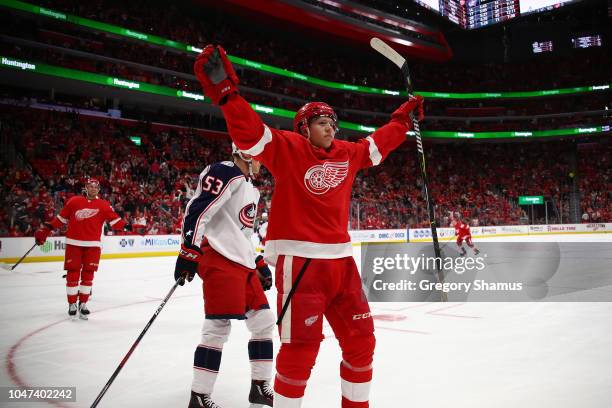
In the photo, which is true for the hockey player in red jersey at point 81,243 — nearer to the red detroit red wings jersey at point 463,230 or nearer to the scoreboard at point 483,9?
the red detroit red wings jersey at point 463,230

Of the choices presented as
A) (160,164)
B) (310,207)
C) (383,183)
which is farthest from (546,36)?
(310,207)

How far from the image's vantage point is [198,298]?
747 cm

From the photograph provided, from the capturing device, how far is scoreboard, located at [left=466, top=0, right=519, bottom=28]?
1265 inches

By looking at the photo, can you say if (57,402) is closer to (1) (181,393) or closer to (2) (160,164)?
(1) (181,393)

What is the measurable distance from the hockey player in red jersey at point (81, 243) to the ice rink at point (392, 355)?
344mm

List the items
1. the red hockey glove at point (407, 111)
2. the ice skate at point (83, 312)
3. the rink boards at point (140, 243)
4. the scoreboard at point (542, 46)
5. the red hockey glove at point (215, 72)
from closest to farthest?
the red hockey glove at point (215, 72) < the red hockey glove at point (407, 111) < the ice skate at point (83, 312) < the rink boards at point (140, 243) < the scoreboard at point (542, 46)

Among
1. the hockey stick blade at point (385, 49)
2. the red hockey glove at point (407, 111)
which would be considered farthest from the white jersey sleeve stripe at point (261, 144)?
the hockey stick blade at point (385, 49)

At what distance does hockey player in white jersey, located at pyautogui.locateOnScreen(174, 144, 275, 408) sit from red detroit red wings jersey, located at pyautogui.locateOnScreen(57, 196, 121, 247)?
365 centimetres

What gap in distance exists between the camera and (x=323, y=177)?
90.1 inches

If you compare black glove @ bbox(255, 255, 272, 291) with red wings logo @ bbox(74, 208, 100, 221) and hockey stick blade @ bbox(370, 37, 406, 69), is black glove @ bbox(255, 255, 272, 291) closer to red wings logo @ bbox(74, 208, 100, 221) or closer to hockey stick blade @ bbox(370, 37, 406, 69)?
hockey stick blade @ bbox(370, 37, 406, 69)

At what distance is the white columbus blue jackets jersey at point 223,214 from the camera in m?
2.80

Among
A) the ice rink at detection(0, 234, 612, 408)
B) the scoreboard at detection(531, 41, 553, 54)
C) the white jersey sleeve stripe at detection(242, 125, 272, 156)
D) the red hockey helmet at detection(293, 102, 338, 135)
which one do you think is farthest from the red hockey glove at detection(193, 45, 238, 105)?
the scoreboard at detection(531, 41, 553, 54)

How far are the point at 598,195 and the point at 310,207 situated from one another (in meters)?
31.8

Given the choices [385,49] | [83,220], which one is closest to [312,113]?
[385,49]
